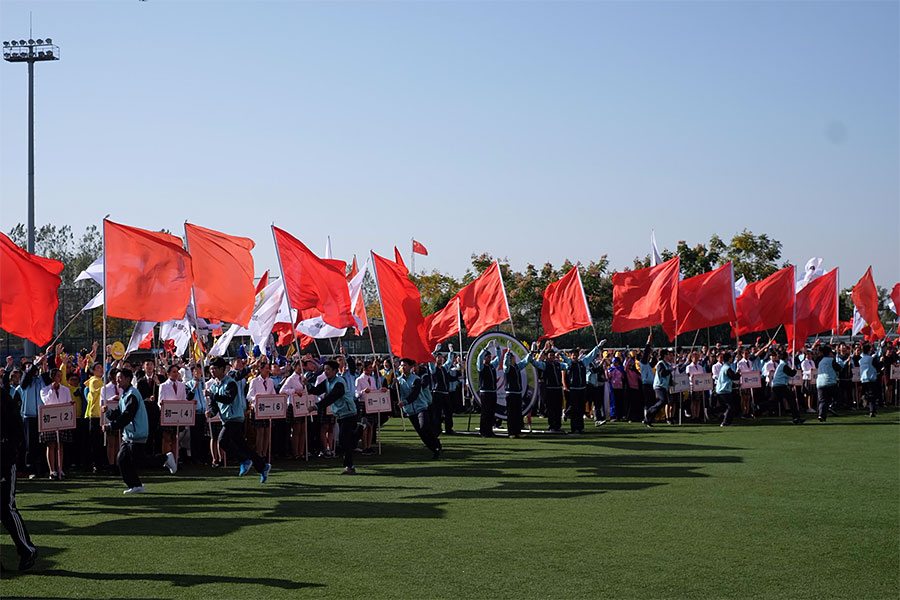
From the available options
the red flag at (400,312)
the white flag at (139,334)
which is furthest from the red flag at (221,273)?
the white flag at (139,334)

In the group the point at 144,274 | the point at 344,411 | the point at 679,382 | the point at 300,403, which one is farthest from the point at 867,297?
the point at 144,274

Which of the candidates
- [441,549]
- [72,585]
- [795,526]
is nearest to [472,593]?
[441,549]

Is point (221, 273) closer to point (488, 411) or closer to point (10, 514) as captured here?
point (488, 411)

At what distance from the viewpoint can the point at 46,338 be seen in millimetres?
16453

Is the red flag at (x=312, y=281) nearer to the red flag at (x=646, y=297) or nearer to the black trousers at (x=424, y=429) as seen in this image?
the black trousers at (x=424, y=429)

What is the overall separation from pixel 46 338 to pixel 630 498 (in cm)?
1016

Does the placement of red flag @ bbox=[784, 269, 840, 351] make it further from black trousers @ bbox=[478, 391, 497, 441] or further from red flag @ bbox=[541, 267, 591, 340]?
black trousers @ bbox=[478, 391, 497, 441]

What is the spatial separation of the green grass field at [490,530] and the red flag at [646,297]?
8.26m

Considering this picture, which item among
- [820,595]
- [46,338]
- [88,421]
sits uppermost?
[46,338]

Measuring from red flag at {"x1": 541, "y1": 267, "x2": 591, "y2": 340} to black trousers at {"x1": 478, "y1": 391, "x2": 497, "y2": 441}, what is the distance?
3587 mm

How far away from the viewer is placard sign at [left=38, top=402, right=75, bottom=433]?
16.3m

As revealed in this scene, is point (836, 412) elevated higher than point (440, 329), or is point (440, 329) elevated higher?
point (440, 329)

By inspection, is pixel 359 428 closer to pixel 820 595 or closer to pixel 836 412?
pixel 820 595

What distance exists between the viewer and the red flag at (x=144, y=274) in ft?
56.2
